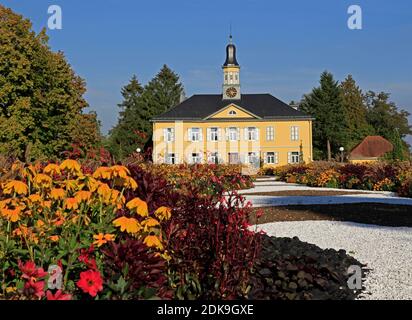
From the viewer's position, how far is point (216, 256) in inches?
135

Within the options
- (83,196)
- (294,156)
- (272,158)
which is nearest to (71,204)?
(83,196)

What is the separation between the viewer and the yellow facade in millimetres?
49938

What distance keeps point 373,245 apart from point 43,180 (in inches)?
178

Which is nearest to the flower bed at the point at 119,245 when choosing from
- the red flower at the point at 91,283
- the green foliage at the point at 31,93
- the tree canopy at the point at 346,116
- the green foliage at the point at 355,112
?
the red flower at the point at 91,283

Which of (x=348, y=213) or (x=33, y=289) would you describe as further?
(x=348, y=213)

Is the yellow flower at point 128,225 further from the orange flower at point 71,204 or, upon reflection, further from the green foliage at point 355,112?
the green foliage at point 355,112

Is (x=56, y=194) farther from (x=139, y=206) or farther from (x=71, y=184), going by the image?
(x=139, y=206)

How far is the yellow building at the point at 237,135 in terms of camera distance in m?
49.9

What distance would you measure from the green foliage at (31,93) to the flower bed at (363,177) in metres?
12.3

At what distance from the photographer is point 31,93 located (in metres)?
25.8

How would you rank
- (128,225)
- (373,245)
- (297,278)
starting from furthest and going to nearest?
1. (373,245)
2. (297,278)
3. (128,225)

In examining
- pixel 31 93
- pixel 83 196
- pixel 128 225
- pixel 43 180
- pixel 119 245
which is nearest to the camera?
pixel 119 245

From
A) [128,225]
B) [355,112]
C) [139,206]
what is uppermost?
[355,112]
